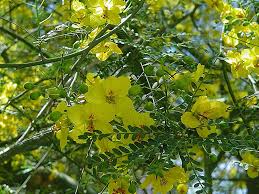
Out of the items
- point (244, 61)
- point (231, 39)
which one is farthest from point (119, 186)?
point (231, 39)

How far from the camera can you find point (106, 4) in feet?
5.00

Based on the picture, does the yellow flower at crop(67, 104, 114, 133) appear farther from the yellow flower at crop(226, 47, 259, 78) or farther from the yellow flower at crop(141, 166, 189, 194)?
the yellow flower at crop(226, 47, 259, 78)

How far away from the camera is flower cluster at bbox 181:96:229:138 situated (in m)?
1.28

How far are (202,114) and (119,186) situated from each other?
0.88 ft

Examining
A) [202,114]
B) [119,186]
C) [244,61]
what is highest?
[244,61]

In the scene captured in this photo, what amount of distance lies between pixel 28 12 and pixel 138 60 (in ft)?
7.06

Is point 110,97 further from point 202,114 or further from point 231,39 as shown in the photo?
point 231,39

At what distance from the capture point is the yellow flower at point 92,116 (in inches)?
48.8

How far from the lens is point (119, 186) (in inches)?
52.4

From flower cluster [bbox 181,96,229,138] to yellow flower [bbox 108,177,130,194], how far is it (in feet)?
0.68

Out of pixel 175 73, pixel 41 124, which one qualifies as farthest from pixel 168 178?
pixel 41 124

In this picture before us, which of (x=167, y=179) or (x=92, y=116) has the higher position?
(x=92, y=116)

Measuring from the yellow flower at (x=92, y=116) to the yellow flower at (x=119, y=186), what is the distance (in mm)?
139

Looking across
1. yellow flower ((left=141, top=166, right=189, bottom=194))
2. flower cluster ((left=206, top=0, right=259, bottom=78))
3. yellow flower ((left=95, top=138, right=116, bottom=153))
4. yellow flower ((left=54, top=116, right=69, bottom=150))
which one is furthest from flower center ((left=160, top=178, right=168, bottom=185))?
flower cluster ((left=206, top=0, right=259, bottom=78))
